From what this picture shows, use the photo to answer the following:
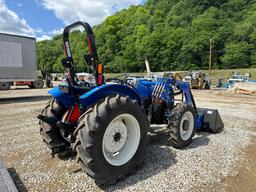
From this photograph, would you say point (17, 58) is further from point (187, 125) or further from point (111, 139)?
point (111, 139)

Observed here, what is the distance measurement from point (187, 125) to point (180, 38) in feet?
192

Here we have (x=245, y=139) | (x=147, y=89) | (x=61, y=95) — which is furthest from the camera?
(x=245, y=139)

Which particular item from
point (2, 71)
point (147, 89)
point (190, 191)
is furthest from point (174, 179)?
point (2, 71)

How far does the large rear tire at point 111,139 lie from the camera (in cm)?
301

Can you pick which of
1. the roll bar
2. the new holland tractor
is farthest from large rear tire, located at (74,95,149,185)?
the roll bar

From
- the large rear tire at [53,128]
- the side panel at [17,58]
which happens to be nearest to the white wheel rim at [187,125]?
the large rear tire at [53,128]

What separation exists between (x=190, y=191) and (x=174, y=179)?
34 centimetres

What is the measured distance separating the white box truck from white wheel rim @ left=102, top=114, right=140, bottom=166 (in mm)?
11039

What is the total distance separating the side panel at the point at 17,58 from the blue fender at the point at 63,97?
10.1 m

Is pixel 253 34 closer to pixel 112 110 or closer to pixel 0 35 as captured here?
pixel 0 35

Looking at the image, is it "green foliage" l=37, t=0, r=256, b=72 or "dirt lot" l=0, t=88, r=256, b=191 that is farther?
"green foliage" l=37, t=0, r=256, b=72

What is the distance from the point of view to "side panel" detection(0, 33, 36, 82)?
12641 millimetres

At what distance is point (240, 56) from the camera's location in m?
47.1

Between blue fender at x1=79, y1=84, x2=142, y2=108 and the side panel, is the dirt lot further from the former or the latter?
the side panel
